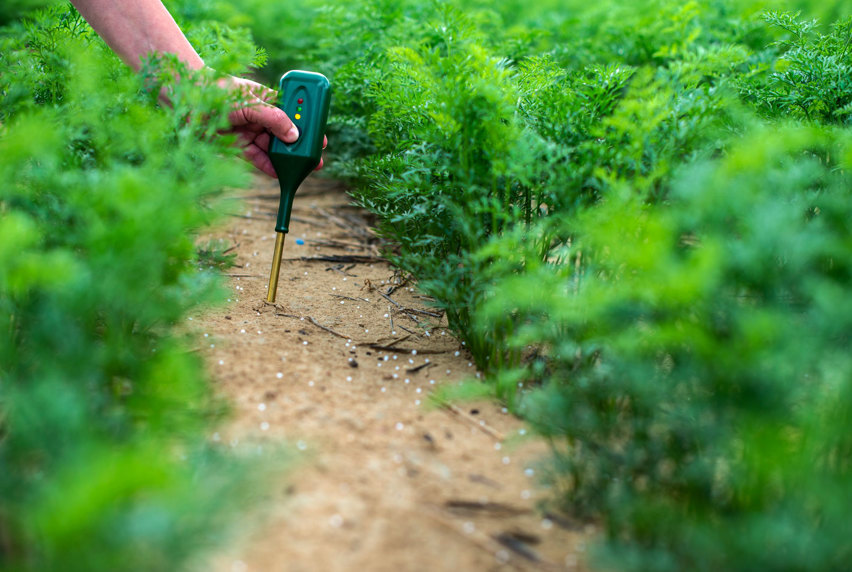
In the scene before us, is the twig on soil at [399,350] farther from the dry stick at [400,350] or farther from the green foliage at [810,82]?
the green foliage at [810,82]

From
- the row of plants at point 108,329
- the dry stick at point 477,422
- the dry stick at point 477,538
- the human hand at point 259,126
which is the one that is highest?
the human hand at point 259,126

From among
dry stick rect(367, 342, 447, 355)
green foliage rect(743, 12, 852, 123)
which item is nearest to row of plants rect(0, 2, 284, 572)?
dry stick rect(367, 342, 447, 355)

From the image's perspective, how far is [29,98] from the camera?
2.33m

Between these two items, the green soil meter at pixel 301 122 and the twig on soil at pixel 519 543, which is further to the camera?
the green soil meter at pixel 301 122

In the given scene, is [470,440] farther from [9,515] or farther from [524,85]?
[524,85]

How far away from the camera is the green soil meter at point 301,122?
278cm

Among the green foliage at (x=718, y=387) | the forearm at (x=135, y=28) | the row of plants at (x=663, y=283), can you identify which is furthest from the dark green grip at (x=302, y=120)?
the green foliage at (x=718, y=387)

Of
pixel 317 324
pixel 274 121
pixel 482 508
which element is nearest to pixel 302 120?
pixel 274 121

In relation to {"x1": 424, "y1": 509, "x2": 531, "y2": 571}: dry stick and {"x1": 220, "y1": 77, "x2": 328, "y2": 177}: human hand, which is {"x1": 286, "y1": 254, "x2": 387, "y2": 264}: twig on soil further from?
{"x1": 424, "y1": 509, "x2": 531, "y2": 571}: dry stick

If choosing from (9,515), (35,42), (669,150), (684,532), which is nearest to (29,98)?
(35,42)

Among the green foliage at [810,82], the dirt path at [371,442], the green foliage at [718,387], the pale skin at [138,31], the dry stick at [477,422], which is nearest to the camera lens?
the green foliage at [718,387]

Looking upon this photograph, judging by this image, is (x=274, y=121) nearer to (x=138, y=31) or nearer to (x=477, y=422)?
(x=138, y=31)

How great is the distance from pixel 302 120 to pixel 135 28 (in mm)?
696

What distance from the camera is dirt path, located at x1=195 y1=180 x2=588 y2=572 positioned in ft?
5.31
